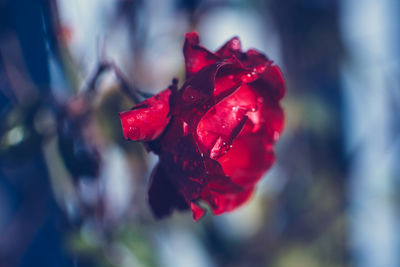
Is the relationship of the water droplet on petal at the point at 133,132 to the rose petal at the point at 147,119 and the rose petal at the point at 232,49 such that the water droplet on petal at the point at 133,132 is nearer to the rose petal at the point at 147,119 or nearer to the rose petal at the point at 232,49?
the rose petal at the point at 147,119

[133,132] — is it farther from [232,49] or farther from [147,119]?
[232,49]

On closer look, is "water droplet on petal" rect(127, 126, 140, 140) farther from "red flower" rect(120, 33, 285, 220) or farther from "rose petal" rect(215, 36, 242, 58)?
"rose petal" rect(215, 36, 242, 58)

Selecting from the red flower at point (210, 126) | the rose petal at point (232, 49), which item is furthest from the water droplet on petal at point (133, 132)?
the rose petal at point (232, 49)

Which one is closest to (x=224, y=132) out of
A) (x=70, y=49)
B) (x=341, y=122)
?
(x=70, y=49)

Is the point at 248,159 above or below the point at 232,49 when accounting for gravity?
below

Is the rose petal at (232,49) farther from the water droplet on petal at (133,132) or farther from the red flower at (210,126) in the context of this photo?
the water droplet on petal at (133,132)

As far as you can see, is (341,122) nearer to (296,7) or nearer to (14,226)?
(296,7)

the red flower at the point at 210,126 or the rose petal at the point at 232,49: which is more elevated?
the rose petal at the point at 232,49

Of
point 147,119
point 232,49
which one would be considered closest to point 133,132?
point 147,119

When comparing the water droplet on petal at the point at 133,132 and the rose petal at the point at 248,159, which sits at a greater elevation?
Result: the water droplet on petal at the point at 133,132
